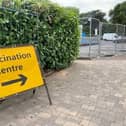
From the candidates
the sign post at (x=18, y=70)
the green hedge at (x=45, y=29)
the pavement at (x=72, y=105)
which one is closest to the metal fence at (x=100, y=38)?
the green hedge at (x=45, y=29)

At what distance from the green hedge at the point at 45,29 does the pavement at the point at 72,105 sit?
83 centimetres

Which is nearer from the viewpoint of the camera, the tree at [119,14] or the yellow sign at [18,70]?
the yellow sign at [18,70]

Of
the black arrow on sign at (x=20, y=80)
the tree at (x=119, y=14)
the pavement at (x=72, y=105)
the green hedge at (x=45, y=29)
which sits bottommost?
the pavement at (x=72, y=105)

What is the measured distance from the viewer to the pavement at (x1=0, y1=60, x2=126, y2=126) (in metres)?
4.70

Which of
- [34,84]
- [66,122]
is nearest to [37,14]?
[34,84]

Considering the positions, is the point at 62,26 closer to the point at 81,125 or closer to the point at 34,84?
the point at 34,84

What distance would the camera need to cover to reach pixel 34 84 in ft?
17.4

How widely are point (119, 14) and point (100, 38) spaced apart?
33162 mm

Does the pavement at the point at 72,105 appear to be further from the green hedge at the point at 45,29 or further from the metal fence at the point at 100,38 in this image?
the metal fence at the point at 100,38

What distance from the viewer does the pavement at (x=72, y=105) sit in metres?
4.70

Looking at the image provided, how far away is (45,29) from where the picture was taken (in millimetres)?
7523

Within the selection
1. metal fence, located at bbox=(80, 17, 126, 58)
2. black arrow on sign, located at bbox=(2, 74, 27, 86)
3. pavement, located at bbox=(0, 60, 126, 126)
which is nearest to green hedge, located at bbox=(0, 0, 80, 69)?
pavement, located at bbox=(0, 60, 126, 126)

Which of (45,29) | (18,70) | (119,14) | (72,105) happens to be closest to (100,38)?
(45,29)

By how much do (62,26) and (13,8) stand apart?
8.91 feet
